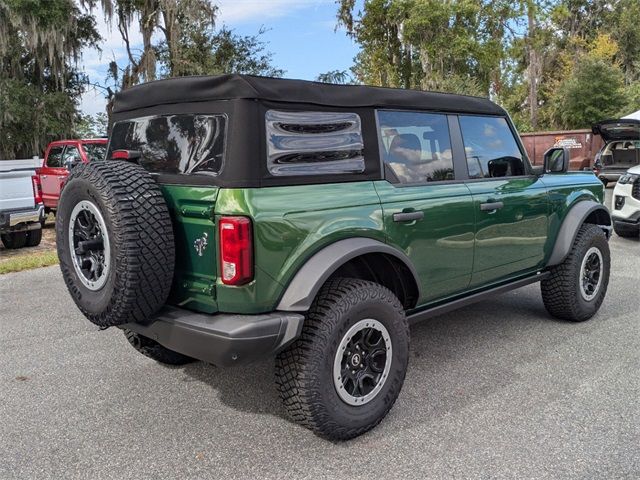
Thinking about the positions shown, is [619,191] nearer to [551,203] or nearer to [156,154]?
[551,203]

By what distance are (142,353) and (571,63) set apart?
38.5m

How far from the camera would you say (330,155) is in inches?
120

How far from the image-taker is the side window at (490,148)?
3.93 metres

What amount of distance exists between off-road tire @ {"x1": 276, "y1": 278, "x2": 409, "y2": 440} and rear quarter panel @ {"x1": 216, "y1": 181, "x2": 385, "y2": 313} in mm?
248

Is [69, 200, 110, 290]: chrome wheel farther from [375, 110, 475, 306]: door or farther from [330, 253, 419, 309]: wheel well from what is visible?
[375, 110, 475, 306]: door

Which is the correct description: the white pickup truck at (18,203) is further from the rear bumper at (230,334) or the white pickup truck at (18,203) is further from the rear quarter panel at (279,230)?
the rear quarter panel at (279,230)

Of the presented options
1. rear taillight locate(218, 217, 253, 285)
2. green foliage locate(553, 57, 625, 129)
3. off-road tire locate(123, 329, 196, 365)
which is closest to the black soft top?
rear taillight locate(218, 217, 253, 285)

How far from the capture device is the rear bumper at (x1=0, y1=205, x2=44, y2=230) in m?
7.82

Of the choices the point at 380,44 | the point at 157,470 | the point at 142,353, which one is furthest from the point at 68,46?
the point at 157,470

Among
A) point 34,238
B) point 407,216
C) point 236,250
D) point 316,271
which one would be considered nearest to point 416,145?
point 407,216

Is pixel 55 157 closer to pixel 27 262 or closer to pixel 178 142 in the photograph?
pixel 27 262

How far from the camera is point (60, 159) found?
12.1 meters

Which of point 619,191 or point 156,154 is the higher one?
point 156,154

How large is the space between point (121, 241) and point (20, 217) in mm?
6477
